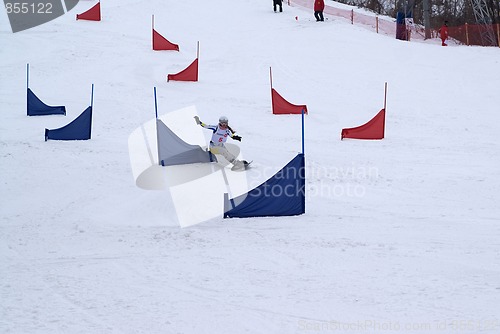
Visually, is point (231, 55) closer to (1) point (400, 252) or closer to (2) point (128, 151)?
(2) point (128, 151)

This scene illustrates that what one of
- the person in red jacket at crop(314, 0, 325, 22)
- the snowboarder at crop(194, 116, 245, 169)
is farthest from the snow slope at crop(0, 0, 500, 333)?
the person in red jacket at crop(314, 0, 325, 22)

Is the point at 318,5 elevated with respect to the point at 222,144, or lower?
elevated

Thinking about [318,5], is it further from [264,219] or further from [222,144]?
[264,219]

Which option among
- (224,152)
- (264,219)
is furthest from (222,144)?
(264,219)

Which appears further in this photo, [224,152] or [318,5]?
[318,5]

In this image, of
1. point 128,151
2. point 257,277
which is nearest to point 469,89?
point 128,151

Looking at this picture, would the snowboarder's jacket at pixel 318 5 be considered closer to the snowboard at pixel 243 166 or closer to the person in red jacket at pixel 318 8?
the person in red jacket at pixel 318 8

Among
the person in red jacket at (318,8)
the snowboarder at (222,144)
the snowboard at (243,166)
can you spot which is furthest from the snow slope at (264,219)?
the person in red jacket at (318,8)

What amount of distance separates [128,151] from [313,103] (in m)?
6.67

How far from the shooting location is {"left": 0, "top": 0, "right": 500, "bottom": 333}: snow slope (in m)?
6.33

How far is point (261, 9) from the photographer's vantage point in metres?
31.5

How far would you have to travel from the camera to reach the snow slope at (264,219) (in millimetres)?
6328

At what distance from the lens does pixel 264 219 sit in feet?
30.4

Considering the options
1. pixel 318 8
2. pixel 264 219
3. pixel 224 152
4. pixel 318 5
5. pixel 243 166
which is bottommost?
pixel 264 219
